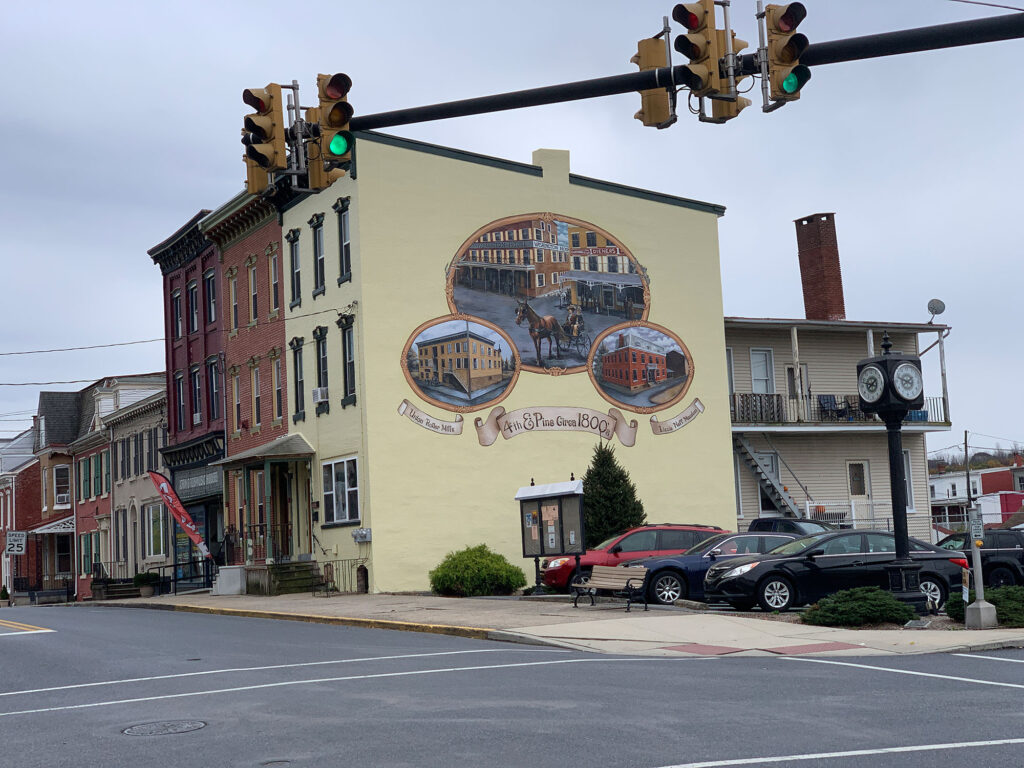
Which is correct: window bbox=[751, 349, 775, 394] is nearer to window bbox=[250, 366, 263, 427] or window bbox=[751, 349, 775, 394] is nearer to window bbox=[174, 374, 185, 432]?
window bbox=[250, 366, 263, 427]

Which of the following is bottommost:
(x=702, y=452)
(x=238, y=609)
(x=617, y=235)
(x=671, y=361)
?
(x=238, y=609)

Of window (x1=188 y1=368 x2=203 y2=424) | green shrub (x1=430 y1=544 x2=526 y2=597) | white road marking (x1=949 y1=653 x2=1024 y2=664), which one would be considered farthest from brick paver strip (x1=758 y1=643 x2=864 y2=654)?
window (x1=188 y1=368 x2=203 y2=424)

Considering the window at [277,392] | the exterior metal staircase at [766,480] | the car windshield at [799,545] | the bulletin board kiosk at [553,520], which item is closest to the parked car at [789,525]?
the bulletin board kiosk at [553,520]

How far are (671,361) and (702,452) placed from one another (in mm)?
2944

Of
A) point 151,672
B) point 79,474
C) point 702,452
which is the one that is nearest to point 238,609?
point 151,672

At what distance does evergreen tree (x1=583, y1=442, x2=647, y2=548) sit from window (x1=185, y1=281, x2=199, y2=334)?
1863cm

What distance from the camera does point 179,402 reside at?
151 ft

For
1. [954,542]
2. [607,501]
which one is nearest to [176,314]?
[607,501]

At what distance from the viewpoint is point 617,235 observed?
120 ft

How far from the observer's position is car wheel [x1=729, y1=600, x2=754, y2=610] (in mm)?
20938

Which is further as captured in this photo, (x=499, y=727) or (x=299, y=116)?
(x=299, y=116)

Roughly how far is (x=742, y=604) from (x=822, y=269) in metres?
24.2

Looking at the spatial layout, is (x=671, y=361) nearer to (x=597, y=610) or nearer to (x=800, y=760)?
(x=597, y=610)

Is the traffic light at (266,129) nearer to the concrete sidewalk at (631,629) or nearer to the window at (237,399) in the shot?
the concrete sidewalk at (631,629)
